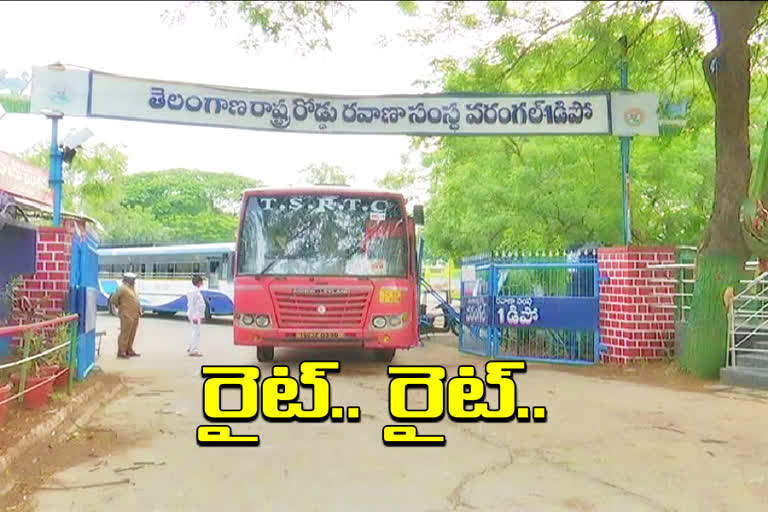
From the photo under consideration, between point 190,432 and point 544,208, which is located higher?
point 544,208

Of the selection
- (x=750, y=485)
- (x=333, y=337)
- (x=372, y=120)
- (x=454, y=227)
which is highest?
(x=372, y=120)

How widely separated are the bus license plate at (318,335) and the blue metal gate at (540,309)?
3.52m

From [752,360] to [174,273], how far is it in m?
21.5

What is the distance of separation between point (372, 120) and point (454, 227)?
22.1 ft

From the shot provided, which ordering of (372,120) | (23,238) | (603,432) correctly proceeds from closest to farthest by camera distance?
(603,432), (23,238), (372,120)

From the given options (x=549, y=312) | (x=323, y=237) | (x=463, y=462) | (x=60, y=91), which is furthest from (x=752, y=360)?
(x=60, y=91)

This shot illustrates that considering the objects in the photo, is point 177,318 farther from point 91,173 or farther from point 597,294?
point 597,294

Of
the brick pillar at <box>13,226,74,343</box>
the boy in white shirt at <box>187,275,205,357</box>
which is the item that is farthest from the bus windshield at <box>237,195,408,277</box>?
the boy in white shirt at <box>187,275,205,357</box>

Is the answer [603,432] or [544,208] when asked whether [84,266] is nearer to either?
[603,432]

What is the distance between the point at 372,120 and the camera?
11547mm

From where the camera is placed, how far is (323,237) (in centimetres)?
1075

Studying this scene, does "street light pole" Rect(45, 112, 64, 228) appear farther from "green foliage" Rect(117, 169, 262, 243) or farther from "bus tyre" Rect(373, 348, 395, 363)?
"green foliage" Rect(117, 169, 262, 243)

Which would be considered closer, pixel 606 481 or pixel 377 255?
pixel 606 481

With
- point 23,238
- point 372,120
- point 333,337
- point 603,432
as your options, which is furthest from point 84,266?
point 603,432
